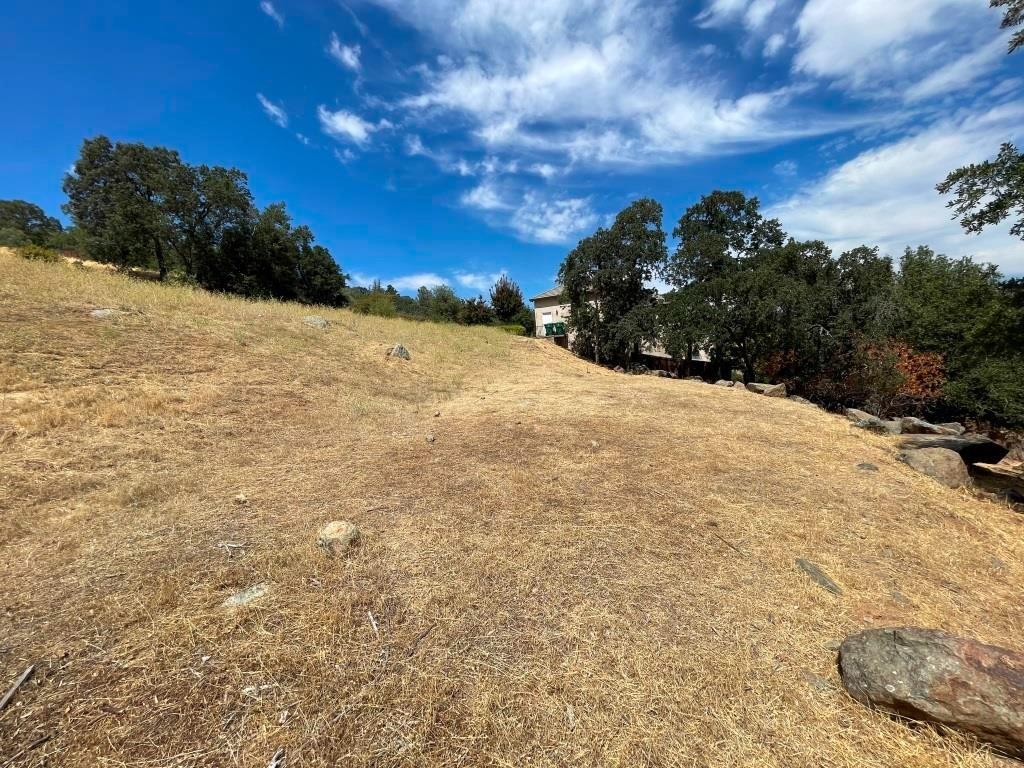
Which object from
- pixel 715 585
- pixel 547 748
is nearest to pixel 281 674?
pixel 547 748

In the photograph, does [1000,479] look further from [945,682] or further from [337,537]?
[337,537]

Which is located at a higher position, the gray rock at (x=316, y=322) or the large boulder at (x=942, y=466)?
the gray rock at (x=316, y=322)

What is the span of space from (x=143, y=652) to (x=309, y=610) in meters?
0.91

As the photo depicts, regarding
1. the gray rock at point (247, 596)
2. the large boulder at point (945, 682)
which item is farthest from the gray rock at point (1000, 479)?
the gray rock at point (247, 596)

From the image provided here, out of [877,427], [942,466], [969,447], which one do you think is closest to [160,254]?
[942,466]

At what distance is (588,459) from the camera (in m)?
6.11

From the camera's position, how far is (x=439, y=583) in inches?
125

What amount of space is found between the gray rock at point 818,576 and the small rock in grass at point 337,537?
4.27 meters

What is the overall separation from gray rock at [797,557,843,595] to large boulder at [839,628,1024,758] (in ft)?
3.11

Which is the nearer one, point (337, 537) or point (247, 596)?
point (247, 596)

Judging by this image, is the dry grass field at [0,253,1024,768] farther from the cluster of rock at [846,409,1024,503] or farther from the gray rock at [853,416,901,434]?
the gray rock at [853,416,901,434]

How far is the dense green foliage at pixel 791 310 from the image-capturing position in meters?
15.4

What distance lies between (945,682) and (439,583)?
10.7 ft

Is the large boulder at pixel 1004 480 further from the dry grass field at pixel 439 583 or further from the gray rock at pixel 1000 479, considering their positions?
the dry grass field at pixel 439 583
